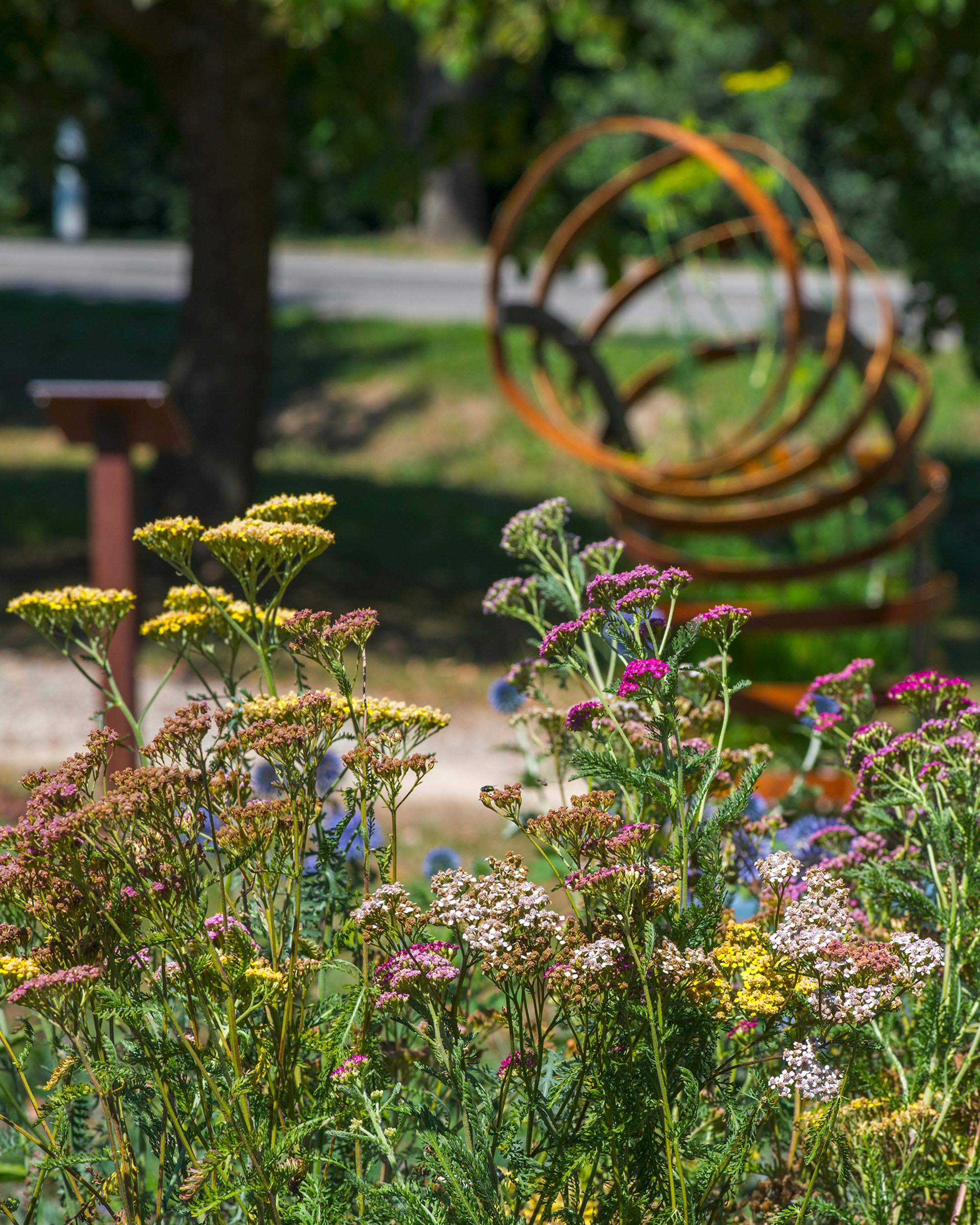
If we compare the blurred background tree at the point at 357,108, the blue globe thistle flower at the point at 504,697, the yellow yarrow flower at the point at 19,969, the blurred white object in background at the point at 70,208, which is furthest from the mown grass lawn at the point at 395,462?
the blurred white object in background at the point at 70,208

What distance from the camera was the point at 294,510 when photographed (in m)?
1.36

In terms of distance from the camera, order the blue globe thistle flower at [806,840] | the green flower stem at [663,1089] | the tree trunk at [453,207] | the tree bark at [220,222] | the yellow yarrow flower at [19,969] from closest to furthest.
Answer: the green flower stem at [663,1089] → the yellow yarrow flower at [19,969] → the blue globe thistle flower at [806,840] → the tree bark at [220,222] → the tree trunk at [453,207]

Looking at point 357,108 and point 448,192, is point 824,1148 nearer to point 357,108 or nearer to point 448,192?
point 357,108

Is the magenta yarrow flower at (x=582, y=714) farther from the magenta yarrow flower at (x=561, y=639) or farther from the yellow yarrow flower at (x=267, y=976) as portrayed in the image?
the yellow yarrow flower at (x=267, y=976)

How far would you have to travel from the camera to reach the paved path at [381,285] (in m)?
17.6

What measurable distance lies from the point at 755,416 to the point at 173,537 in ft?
15.3

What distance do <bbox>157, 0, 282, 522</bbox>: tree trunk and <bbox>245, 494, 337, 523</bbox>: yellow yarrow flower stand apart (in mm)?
6635

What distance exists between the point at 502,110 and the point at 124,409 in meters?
4.06

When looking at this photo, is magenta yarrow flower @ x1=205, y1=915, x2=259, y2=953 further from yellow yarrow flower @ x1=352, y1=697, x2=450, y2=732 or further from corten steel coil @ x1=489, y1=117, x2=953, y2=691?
corten steel coil @ x1=489, y1=117, x2=953, y2=691

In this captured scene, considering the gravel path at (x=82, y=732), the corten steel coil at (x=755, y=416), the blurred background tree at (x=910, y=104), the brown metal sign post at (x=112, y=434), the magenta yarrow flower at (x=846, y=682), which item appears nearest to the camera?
the magenta yarrow flower at (x=846, y=682)

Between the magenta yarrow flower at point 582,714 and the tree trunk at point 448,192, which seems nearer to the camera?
the magenta yarrow flower at point 582,714

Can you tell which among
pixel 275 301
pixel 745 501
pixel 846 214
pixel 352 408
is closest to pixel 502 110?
pixel 745 501

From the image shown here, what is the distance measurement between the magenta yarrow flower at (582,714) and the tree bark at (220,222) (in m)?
7.01

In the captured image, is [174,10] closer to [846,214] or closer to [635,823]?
[635,823]
